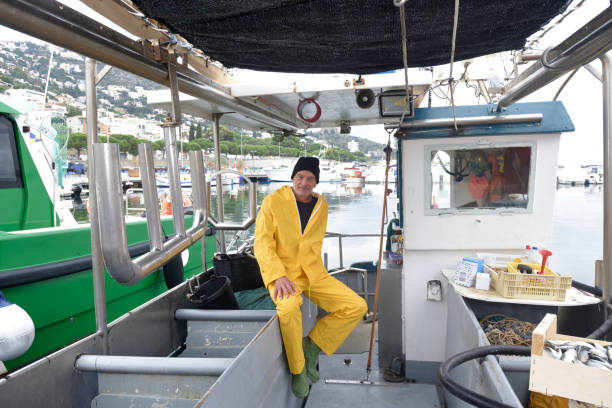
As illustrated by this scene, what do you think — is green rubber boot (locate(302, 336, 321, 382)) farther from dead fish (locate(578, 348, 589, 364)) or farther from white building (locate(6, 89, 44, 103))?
white building (locate(6, 89, 44, 103))

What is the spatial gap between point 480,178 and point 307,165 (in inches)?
61.3

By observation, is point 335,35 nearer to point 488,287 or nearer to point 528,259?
point 488,287

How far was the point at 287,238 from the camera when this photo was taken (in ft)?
9.78

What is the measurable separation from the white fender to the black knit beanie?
195 centimetres

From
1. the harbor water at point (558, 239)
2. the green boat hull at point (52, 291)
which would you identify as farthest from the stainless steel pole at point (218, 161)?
the harbor water at point (558, 239)

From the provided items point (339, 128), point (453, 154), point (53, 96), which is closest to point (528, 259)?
point (453, 154)

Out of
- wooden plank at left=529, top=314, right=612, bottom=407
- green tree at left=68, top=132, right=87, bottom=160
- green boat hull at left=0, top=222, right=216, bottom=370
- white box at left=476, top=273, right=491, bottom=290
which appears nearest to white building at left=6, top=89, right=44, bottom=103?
green tree at left=68, top=132, right=87, bottom=160

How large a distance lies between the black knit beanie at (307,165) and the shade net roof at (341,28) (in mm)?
837

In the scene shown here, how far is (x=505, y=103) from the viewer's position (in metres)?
3.04

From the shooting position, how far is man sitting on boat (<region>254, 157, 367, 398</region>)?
9.48 feet

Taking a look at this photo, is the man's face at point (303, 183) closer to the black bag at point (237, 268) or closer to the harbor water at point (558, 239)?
the black bag at point (237, 268)

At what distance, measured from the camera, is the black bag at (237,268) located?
384 cm

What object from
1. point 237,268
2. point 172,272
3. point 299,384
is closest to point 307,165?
point 237,268

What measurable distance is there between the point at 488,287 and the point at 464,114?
56.8 inches
